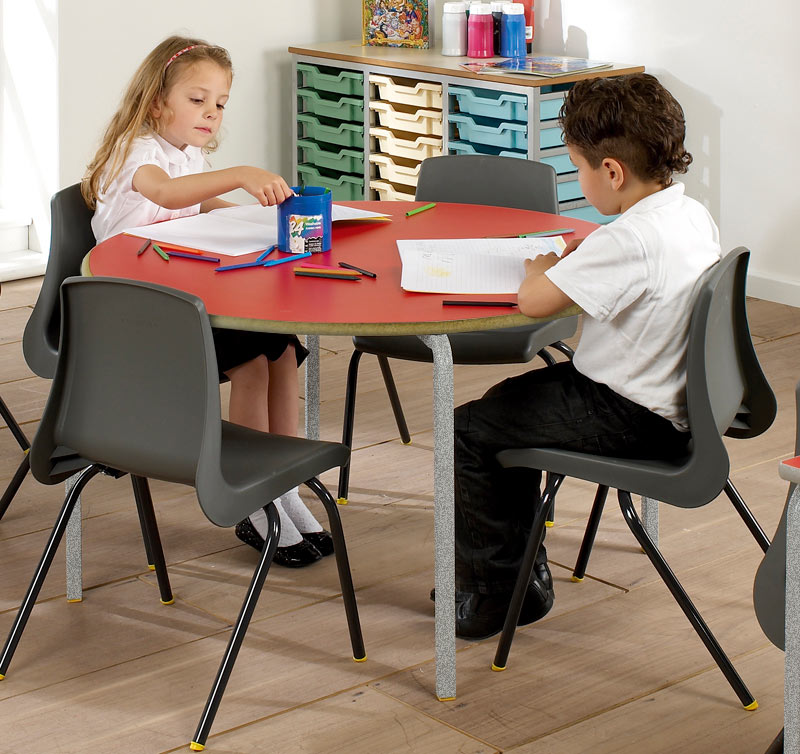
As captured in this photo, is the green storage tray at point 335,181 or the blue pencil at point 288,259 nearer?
the blue pencil at point 288,259

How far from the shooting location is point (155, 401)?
1.75 m

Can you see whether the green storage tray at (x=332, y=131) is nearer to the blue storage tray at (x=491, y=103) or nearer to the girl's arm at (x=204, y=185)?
the blue storage tray at (x=491, y=103)

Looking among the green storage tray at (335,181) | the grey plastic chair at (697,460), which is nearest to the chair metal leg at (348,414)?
the grey plastic chair at (697,460)

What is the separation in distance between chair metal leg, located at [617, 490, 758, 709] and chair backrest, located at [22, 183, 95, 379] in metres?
1.12

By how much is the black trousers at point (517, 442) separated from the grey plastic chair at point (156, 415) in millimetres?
257

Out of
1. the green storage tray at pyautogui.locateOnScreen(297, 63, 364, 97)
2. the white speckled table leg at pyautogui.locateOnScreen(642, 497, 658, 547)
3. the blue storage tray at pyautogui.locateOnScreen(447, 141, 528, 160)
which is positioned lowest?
the white speckled table leg at pyautogui.locateOnScreen(642, 497, 658, 547)

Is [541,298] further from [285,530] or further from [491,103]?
[491,103]

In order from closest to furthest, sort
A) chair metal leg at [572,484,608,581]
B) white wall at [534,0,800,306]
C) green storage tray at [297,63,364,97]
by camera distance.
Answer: chair metal leg at [572,484,608,581] → white wall at [534,0,800,306] → green storage tray at [297,63,364,97]

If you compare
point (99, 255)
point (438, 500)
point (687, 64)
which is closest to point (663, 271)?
point (438, 500)

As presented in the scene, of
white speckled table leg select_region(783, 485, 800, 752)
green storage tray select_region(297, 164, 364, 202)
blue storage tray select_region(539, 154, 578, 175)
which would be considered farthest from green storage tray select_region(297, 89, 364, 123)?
white speckled table leg select_region(783, 485, 800, 752)

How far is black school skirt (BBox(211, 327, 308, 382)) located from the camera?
232 cm

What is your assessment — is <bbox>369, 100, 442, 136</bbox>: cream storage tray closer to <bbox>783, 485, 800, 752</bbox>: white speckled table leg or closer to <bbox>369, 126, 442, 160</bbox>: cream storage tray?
<bbox>369, 126, 442, 160</bbox>: cream storage tray

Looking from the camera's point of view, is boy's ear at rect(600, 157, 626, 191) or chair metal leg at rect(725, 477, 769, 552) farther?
chair metal leg at rect(725, 477, 769, 552)

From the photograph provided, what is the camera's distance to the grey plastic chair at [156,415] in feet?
5.56
